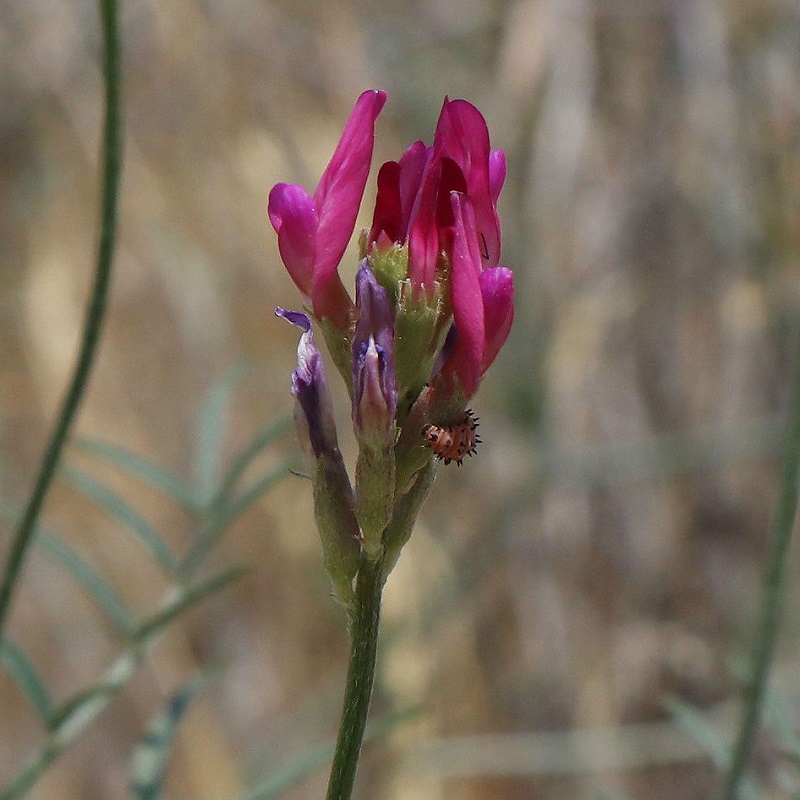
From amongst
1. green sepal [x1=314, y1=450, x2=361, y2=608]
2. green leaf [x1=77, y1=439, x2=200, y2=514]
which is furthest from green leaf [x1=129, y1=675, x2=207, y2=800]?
green sepal [x1=314, y1=450, x2=361, y2=608]

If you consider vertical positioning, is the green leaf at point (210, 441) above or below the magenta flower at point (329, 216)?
above

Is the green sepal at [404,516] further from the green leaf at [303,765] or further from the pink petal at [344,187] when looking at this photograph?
the green leaf at [303,765]

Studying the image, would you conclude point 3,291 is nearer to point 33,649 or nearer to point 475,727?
point 33,649

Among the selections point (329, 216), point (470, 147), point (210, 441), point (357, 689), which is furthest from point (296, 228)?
point (210, 441)

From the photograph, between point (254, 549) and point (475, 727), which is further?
point (254, 549)

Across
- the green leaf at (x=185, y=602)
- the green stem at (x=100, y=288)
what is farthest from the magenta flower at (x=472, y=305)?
the green leaf at (x=185, y=602)

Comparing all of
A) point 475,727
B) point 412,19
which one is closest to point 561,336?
point 475,727
